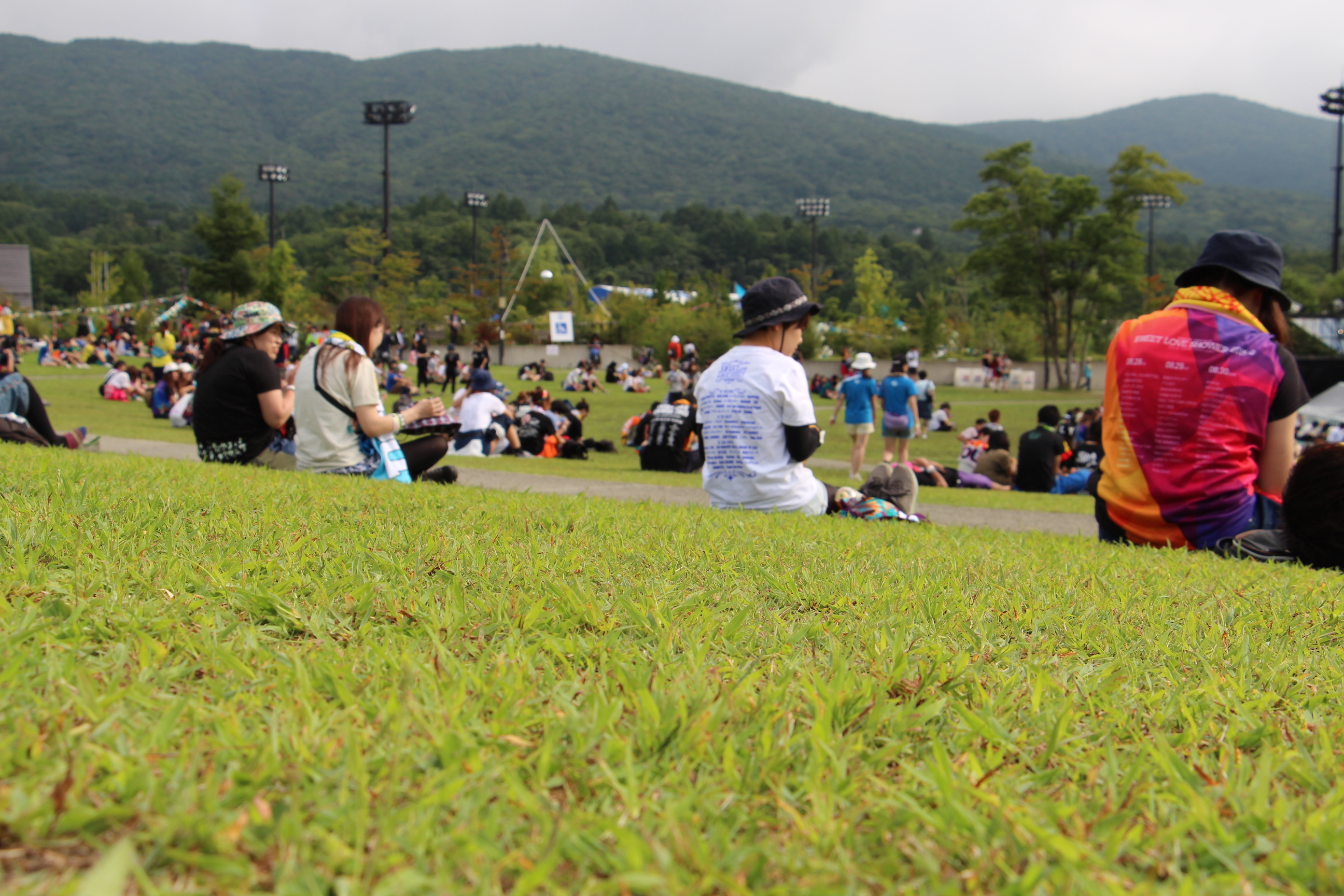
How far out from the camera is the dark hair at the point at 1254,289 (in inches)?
179

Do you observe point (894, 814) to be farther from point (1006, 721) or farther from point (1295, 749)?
point (1295, 749)

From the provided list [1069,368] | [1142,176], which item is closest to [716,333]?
[1069,368]

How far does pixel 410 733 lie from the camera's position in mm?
1578

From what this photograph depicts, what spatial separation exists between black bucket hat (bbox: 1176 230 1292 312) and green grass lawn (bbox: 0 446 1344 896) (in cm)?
207

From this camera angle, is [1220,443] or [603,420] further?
[603,420]

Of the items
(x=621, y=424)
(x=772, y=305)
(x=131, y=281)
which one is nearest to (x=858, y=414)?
(x=772, y=305)

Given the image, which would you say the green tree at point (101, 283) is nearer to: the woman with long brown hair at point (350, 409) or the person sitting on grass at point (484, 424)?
the person sitting on grass at point (484, 424)

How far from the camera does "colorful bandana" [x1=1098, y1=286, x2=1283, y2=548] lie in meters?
4.32

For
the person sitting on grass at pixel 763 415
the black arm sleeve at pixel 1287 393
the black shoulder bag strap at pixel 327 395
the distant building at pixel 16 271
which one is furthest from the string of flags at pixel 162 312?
the black arm sleeve at pixel 1287 393

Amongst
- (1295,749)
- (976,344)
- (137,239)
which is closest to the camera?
(1295,749)

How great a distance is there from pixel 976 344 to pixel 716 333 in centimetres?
1719

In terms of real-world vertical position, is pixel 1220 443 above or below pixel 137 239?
below

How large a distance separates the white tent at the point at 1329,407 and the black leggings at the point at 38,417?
28002 mm

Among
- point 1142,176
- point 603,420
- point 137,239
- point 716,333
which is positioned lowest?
point 603,420
